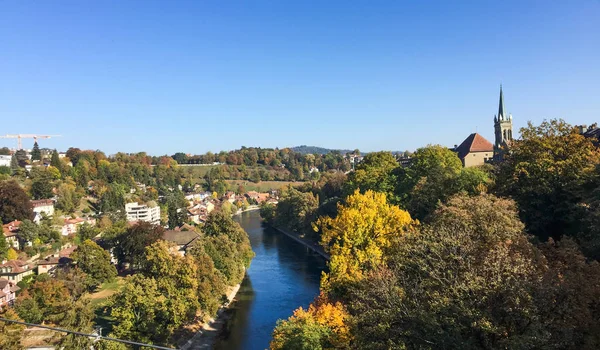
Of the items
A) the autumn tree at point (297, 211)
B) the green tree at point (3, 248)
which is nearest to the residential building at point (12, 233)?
the green tree at point (3, 248)

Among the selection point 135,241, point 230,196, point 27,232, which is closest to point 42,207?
point 27,232

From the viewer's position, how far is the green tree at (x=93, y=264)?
21125mm

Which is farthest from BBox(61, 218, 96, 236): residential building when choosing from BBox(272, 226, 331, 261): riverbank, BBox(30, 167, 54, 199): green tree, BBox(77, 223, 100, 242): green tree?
BBox(272, 226, 331, 261): riverbank

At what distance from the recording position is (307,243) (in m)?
33.4

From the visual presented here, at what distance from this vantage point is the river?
640 inches

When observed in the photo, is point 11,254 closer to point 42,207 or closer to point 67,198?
point 42,207

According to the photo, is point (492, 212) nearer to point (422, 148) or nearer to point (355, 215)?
point (355, 215)

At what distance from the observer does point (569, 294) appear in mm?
5609

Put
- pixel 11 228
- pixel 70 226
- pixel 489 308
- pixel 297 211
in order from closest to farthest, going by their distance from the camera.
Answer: pixel 489 308 → pixel 11 228 → pixel 70 226 → pixel 297 211

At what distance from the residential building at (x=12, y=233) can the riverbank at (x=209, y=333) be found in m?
17.0

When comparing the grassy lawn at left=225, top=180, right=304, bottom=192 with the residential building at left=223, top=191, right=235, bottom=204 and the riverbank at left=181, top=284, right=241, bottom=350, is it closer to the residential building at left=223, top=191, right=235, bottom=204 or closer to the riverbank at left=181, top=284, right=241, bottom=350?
the residential building at left=223, top=191, right=235, bottom=204

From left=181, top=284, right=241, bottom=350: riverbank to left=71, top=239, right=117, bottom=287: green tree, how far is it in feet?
22.1

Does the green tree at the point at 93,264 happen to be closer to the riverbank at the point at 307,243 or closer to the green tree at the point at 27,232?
the green tree at the point at 27,232

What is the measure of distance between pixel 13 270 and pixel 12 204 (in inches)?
395
